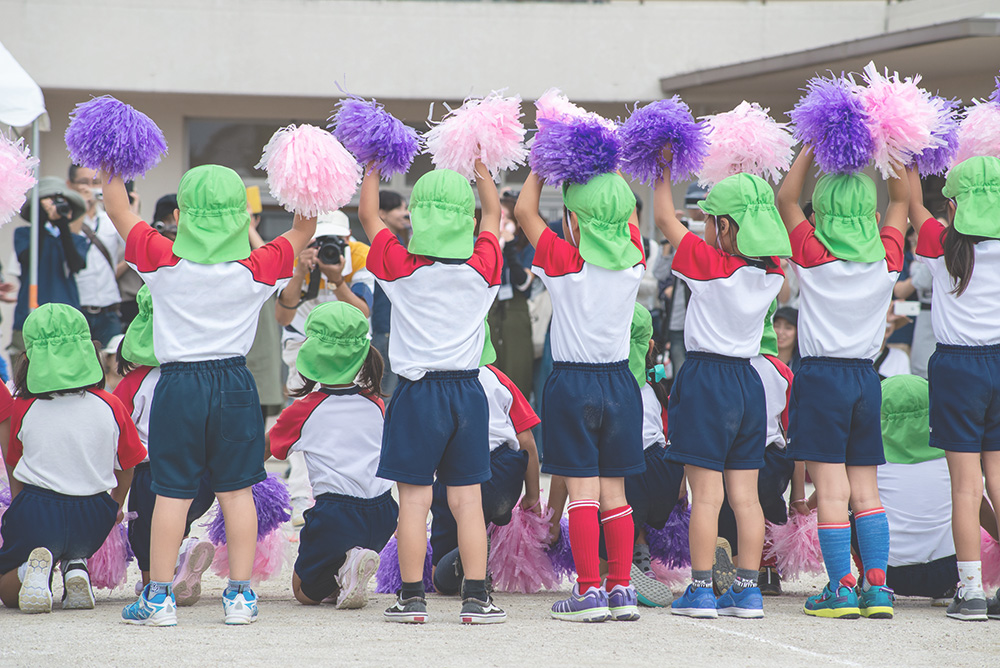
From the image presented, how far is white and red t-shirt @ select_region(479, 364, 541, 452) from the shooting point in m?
4.81

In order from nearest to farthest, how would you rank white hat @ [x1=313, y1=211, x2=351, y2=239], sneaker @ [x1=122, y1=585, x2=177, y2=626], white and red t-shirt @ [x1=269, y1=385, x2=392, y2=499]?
sneaker @ [x1=122, y1=585, x2=177, y2=626], white and red t-shirt @ [x1=269, y1=385, x2=392, y2=499], white hat @ [x1=313, y1=211, x2=351, y2=239]

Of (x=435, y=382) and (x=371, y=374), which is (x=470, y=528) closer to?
(x=435, y=382)

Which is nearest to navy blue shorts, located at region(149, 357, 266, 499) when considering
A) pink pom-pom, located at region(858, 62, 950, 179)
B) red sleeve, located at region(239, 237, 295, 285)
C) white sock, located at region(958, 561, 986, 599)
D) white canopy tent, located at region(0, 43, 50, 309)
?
red sleeve, located at region(239, 237, 295, 285)

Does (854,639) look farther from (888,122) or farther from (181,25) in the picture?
(181,25)

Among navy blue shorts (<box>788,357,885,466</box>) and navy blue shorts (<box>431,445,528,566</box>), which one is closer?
navy blue shorts (<box>788,357,885,466</box>)

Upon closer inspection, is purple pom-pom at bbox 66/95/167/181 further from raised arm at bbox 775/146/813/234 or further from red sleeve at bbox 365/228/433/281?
raised arm at bbox 775/146/813/234

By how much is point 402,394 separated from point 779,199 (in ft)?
5.40

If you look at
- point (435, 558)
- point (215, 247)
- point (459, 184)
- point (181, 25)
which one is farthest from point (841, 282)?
point (181, 25)

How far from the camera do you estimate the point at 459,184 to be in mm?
4328

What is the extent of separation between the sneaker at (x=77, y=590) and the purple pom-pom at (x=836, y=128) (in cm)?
316

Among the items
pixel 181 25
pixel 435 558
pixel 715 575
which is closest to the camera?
pixel 715 575

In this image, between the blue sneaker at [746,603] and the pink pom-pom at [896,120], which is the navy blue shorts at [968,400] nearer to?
the pink pom-pom at [896,120]

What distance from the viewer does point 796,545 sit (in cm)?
488

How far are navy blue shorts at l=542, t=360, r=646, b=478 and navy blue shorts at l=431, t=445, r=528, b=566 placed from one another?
1.40 ft
